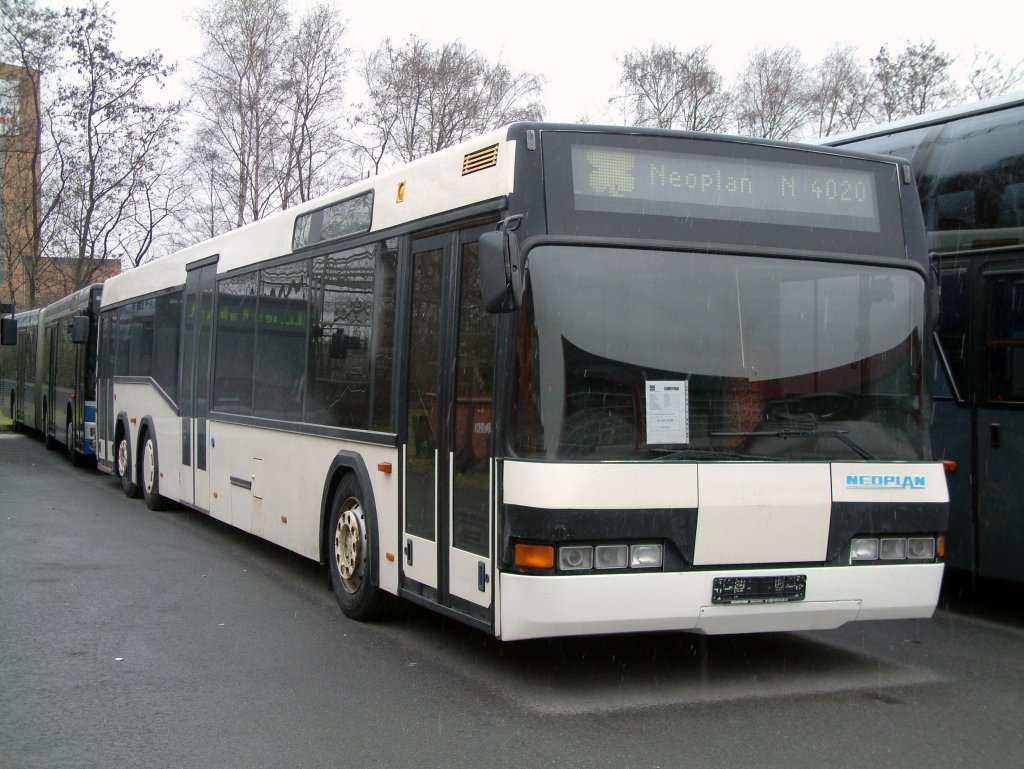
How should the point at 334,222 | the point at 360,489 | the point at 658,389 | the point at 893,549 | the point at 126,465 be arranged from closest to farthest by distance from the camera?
1. the point at 658,389
2. the point at 893,549
3. the point at 360,489
4. the point at 334,222
5. the point at 126,465

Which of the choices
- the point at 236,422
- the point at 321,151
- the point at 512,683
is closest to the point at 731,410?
the point at 512,683

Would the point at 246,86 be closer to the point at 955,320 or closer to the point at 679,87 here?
the point at 679,87

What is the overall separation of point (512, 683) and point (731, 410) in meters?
1.91

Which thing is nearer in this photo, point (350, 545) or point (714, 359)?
point (714, 359)

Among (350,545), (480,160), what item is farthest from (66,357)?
(480,160)

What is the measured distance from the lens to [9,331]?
29203 millimetres

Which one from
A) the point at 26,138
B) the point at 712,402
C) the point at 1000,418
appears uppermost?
the point at 26,138

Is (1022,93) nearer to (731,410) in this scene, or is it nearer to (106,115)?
(731,410)

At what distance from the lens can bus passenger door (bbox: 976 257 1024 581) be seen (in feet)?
25.8

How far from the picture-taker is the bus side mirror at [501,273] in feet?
18.7

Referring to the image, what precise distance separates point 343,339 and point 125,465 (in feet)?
29.3

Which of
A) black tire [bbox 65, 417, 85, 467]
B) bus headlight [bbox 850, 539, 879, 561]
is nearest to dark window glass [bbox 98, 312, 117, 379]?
black tire [bbox 65, 417, 85, 467]

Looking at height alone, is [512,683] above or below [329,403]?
below

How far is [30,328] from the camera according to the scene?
27.2m
